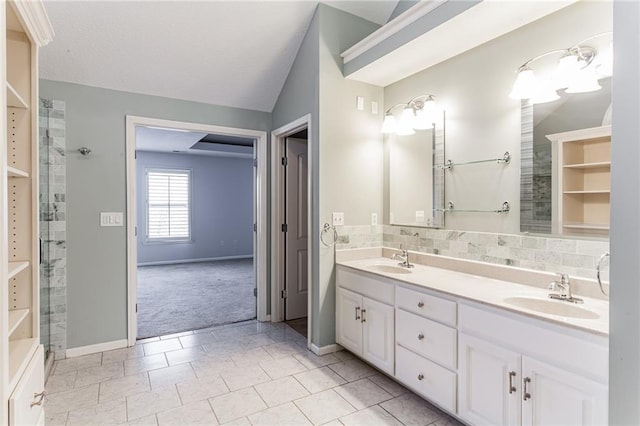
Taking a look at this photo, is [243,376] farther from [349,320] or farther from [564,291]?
[564,291]

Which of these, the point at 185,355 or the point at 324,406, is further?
the point at 185,355

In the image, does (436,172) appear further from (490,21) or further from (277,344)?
(277,344)

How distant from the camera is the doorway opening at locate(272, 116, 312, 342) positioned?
151 inches

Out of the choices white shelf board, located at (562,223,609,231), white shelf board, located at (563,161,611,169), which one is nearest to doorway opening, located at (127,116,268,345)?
white shelf board, located at (562,223,609,231)

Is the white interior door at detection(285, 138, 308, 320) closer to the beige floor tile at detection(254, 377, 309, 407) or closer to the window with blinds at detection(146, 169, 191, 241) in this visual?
the beige floor tile at detection(254, 377, 309, 407)

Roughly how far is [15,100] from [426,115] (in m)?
2.51

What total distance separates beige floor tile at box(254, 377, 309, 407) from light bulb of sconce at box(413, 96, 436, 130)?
7.17 ft

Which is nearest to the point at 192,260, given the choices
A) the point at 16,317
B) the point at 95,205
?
the point at 95,205

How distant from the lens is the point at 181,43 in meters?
2.93

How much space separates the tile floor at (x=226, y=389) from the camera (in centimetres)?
212

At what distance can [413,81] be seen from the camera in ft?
9.90

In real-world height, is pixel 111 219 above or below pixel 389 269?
above

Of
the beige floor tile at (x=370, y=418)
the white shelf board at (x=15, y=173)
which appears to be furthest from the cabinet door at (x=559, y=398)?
the white shelf board at (x=15, y=173)

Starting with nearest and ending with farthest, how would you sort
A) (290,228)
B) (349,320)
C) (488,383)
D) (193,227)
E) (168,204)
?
(488,383)
(349,320)
(290,228)
(168,204)
(193,227)
